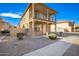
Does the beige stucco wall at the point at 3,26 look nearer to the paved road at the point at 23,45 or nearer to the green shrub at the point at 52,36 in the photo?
the paved road at the point at 23,45

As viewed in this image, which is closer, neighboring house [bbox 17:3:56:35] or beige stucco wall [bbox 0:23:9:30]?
beige stucco wall [bbox 0:23:9:30]

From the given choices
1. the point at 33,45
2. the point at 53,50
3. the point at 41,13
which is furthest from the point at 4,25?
the point at 53,50

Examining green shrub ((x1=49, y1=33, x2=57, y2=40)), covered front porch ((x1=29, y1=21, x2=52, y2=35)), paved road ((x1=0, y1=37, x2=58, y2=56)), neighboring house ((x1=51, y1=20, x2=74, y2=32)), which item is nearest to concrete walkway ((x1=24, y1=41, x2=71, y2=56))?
paved road ((x1=0, y1=37, x2=58, y2=56))

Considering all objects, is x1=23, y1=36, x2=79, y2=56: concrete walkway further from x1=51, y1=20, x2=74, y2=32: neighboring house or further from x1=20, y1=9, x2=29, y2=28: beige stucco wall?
x1=20, y1=9, x2=29, y2=28: beige stucco wall

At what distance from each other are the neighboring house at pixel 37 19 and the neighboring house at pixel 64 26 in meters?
0.39

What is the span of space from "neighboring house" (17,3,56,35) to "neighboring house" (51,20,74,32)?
1.27 ft

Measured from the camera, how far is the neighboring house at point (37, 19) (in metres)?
5.74

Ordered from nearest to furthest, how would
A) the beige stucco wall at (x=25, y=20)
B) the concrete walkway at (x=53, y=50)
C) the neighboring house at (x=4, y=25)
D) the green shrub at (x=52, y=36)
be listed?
the concrete walkway at (x=53, y=50) < the neighboring house at (x=4, y=25) < the green shrub at (x=52, y=36) < the beige stucco wall at (x=25, y=20)

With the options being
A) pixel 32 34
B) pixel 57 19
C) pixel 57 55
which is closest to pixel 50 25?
pixel 57 19

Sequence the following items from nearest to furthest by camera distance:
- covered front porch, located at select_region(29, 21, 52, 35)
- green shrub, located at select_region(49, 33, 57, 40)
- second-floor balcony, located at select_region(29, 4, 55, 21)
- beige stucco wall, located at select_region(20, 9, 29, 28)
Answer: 1. green shrub, located at select_region(49, 33, 57, 40)
2. beige stucco wall, located at select_region(20, 9, 29, 28)
3. covered front porch, located at select_region(29, 21, 52, 35)
4. second-floor balcony, located at select_region(29, 4, 55, 21)

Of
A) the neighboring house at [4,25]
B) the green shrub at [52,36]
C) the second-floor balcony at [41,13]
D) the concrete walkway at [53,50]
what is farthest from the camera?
the second-floor balcony at [41,13]

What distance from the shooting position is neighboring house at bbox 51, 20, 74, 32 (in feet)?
18.5

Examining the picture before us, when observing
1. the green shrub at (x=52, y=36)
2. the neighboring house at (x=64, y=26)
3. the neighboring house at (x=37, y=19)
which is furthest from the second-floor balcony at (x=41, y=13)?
the green shrub at (x=52, y=36)

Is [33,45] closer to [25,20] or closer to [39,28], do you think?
[39,28]
